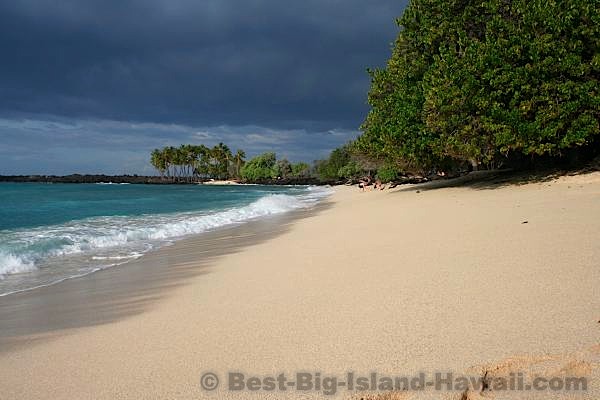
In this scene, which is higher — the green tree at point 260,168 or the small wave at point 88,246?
the green tree at point 260,168

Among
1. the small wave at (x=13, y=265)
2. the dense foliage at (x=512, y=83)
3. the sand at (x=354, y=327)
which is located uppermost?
the dense foliage at (x=512, y=83)

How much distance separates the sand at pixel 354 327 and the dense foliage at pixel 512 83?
9.66 m

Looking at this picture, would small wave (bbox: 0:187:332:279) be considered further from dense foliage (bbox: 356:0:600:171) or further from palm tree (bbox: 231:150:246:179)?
palm tree (bbox: 231:150:246:179)

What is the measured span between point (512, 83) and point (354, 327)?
44.8ft

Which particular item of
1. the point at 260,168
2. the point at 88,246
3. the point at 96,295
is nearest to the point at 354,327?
the point at 96,295

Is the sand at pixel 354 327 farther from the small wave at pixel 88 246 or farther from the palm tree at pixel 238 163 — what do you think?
the palm tree at pixel 238 163

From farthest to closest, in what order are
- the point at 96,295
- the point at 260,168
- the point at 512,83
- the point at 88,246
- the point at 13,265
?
the point at 260,168 < the point at 512,83 < the point at 88,246 < the point at 13,265 < the point at 96,295

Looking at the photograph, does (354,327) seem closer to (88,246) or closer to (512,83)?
(88,246)

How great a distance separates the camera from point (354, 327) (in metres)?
2.80

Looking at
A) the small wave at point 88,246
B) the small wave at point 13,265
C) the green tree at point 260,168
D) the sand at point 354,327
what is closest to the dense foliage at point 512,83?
the sand at point 354,327

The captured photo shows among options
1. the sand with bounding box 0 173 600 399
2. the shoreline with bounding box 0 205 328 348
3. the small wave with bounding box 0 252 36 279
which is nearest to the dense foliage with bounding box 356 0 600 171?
the sand with bounding box 0 173 600 399

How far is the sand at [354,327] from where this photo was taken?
2.21 meters

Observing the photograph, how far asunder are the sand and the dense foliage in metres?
9.66

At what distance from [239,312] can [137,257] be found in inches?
211
